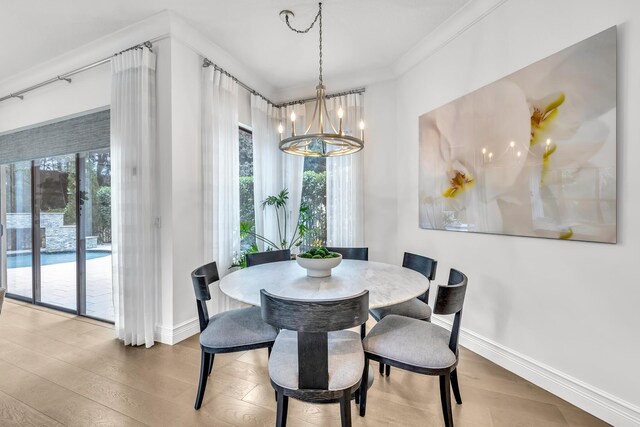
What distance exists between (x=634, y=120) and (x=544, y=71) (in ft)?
2.13

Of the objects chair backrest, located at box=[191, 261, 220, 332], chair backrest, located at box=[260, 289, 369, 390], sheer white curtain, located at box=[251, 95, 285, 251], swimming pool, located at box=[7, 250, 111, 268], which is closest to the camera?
chair backrest, located at box=[260, 289, 369, 390]

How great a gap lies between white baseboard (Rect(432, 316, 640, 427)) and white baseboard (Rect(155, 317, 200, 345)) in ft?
8.61

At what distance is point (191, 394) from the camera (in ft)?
6.23

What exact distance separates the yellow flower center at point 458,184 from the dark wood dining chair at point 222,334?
6.69 ft

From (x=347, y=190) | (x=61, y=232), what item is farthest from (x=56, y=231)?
(x=347, y=190)

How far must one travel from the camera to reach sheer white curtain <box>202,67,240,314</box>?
290cm

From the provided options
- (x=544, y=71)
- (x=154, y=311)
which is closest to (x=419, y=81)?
(x=544, y=71)

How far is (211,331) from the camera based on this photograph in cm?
175

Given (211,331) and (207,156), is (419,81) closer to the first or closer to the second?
(207,156)

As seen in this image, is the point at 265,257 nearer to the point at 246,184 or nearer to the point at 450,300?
the point at 246,184

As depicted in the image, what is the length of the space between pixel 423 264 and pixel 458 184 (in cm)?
91

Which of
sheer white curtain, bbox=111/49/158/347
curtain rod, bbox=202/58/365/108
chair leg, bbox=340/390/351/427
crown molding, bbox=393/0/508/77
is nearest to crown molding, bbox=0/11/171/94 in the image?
sheer white curtain, bbox=111/49/158/347

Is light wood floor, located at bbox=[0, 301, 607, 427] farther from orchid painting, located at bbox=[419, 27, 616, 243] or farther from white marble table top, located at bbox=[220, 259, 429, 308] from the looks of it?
orchid painting, located at bbox=[419, 27, 616, 243]

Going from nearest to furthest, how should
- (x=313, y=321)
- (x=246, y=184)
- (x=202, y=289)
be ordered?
(x=313, y=321) < (x=202, y=289) < (x=246, y=184)
